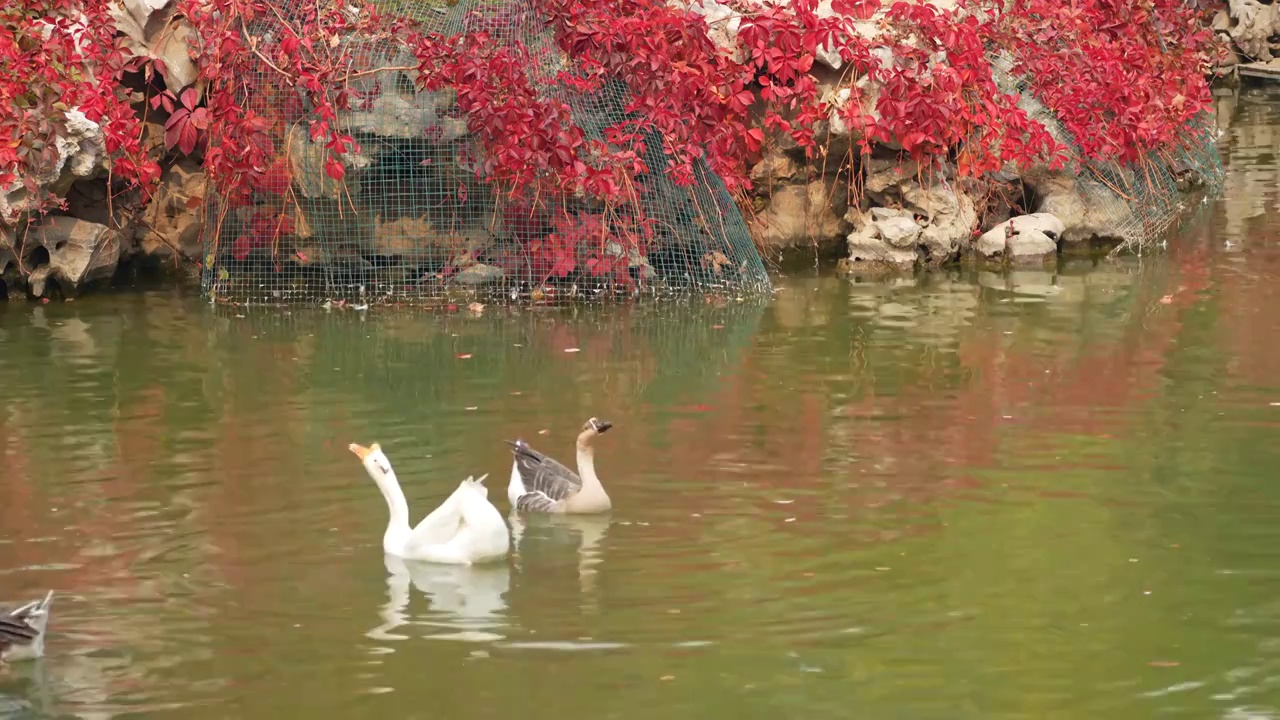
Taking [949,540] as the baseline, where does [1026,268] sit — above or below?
above

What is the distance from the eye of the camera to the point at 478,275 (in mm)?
14141

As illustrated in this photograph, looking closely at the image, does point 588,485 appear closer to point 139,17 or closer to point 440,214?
point 440,214

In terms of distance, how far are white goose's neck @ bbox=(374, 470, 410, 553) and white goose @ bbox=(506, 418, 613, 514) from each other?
0.82 m

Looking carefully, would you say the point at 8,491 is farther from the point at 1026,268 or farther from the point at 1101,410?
the point at 1026,268

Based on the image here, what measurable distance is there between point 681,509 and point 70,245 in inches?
288

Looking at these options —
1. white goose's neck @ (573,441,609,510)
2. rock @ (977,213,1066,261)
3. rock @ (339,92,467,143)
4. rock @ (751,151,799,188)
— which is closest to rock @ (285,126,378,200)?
rock @ (339,92,467,143)

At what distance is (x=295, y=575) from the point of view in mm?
7781

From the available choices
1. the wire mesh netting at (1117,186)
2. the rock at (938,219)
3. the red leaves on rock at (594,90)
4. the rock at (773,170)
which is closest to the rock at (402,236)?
the red leaves on rock at (594,90)

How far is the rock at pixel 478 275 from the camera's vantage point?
Answer: 556 inches

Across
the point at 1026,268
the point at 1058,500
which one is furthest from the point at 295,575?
the point at 1026,268

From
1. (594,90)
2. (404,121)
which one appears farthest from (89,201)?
(594,90)

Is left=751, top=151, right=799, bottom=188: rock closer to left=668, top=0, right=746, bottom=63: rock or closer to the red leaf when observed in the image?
left=668, top=0, right=746, bottom=63: rock

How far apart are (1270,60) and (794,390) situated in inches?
797

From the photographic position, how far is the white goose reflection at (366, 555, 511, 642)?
7.15 m
